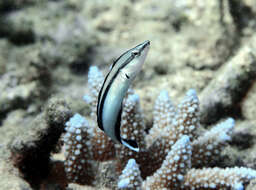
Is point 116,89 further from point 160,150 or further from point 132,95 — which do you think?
point 160,150

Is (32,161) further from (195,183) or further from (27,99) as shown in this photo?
(27,99)

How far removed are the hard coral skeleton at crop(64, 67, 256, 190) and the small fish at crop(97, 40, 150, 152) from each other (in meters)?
0.52

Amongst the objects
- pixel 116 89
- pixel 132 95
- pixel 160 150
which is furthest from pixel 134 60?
pixel 160 150

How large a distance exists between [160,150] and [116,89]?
1.13m

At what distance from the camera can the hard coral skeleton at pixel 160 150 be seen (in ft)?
6.64

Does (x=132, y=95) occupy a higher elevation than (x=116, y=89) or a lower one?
lower

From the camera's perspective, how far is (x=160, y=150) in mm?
2436

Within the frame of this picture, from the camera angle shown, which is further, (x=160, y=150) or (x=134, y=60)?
(x=160, y=150)

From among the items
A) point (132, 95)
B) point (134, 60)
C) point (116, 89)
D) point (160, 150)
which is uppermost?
point (134, 60)

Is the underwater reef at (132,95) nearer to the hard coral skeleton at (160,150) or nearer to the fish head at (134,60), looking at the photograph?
the hard coral skeleton at (160,150)

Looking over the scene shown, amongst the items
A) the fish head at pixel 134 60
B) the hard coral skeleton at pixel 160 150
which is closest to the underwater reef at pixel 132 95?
the hard coral skeleton at pixel 160 150

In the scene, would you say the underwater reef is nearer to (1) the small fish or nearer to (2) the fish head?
(1) the small fish

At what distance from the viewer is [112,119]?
5.15ft

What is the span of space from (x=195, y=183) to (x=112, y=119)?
1.08 metres
